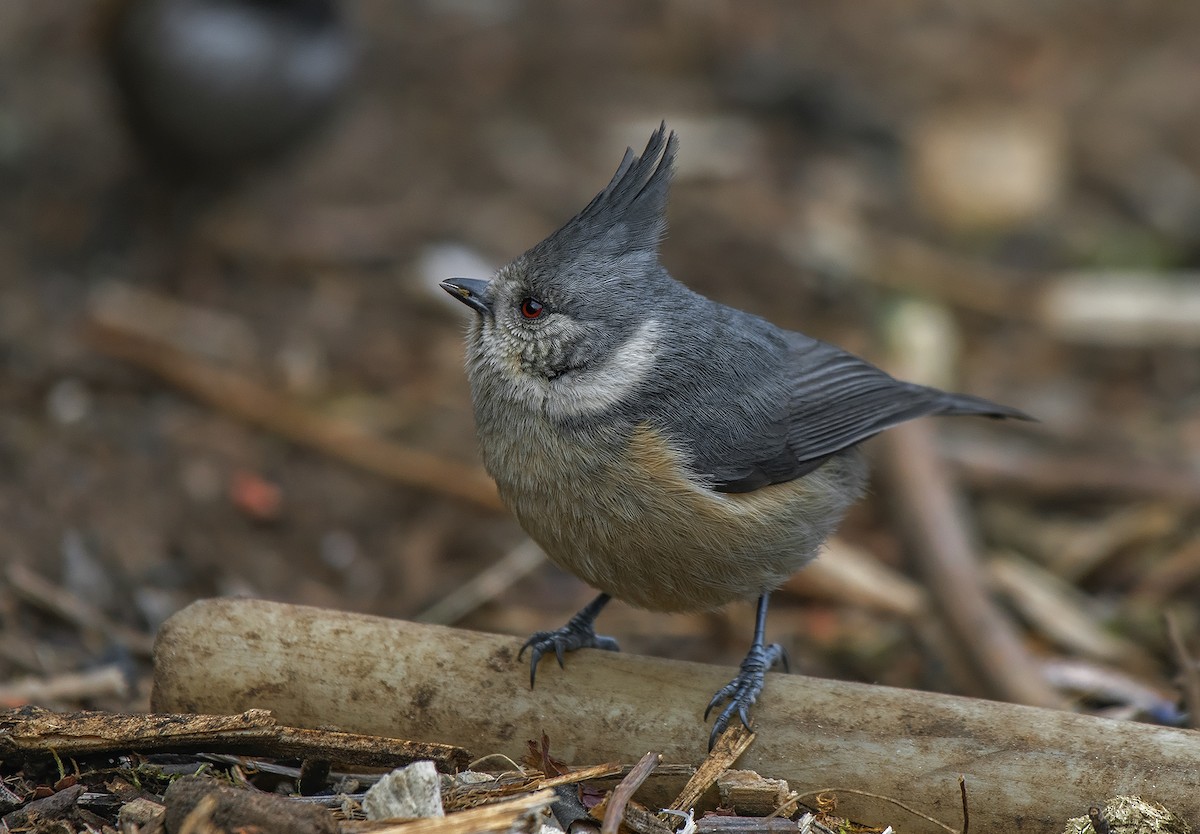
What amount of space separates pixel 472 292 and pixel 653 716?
1348mm

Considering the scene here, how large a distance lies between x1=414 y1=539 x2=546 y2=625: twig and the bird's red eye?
4.64ft

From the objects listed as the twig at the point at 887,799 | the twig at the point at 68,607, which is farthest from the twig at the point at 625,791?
the twig at the point at 68,607

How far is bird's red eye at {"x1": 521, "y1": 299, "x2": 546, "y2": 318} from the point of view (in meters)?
3.66

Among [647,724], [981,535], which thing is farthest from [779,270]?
[647,724]

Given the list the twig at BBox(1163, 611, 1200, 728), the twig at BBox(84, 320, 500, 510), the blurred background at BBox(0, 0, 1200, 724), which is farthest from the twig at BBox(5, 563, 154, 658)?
the twig at BBox(1163, 611, 1200, 728)

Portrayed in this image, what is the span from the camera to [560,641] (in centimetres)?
343

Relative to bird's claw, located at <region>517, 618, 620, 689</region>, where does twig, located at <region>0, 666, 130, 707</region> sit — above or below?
below

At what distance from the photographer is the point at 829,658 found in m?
5.15

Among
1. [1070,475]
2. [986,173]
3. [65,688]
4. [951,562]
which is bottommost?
[65,688]

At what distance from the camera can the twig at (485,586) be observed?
505cm

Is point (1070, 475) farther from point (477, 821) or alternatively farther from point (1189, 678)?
point (477, 821)

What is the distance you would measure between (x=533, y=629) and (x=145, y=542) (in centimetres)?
153

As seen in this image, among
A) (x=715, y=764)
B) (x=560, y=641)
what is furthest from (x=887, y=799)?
(x=560, y=641)

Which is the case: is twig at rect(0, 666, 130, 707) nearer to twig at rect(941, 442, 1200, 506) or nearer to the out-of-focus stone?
twig at rect(941, 442, 1200, 506)
